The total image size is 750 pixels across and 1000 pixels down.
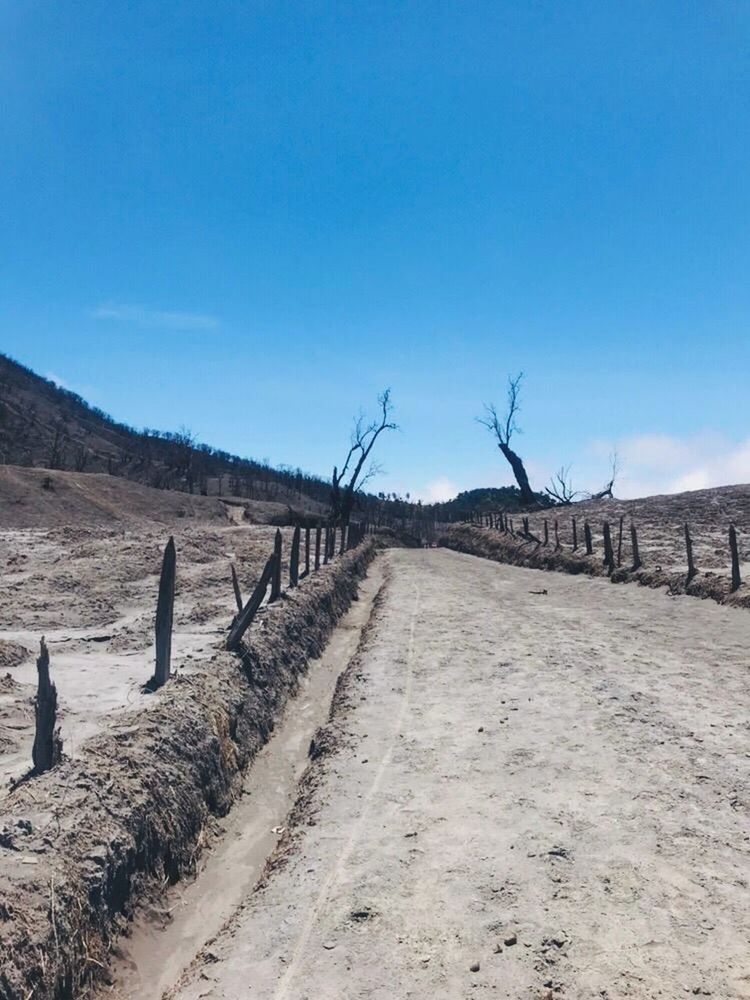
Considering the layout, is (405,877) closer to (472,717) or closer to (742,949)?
(742,949)

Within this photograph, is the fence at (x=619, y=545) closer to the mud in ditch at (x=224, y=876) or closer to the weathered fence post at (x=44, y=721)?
the mud in ditch at (x=224, y=876)

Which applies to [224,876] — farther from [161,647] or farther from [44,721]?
[161,647]

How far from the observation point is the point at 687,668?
12031 millimetres

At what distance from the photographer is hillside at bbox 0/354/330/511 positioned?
233 ft

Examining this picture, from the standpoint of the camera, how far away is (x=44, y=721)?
6359mm

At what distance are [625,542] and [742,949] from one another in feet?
88.8

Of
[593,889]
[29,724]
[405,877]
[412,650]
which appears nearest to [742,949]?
[593,889]

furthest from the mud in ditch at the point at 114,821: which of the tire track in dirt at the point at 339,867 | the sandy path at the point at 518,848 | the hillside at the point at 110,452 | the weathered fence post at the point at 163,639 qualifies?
the hillside at the point at 110,452

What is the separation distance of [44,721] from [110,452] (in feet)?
295

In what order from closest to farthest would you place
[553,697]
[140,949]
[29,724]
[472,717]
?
[140,949], [29,724], [472,717], [553,697]

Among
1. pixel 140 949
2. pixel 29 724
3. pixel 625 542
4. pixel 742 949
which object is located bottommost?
pixel 140 949

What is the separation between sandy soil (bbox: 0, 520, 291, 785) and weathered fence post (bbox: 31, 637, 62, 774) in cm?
60

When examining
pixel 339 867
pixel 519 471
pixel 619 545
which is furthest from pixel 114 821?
pixel 519 471

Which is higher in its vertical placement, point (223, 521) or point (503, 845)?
point (223, 521)
